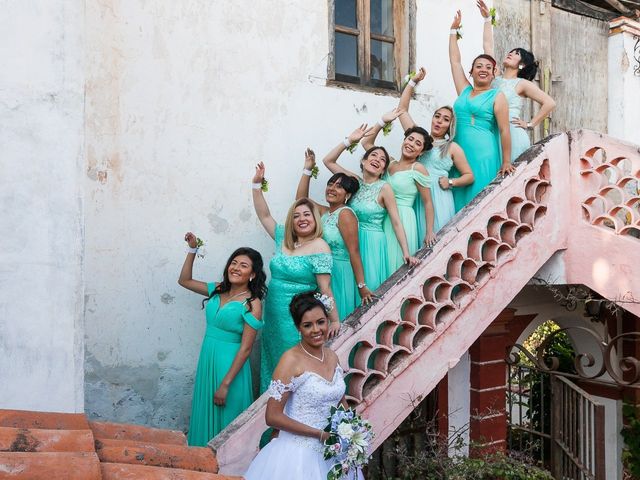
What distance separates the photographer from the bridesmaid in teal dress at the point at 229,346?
536 cm

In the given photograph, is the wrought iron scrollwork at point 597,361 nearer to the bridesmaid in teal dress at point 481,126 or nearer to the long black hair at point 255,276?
the bridesmaid in teal dress at point 481,126

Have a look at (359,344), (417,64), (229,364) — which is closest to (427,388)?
(359,344)

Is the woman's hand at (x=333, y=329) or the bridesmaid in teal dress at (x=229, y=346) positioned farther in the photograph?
the bridesmaid in teal dress at (x=229, y=346)

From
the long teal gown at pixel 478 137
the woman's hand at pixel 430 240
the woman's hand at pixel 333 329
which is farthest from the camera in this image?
the long teal gown at pixel 478 137

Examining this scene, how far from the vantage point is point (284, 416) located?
155 inches

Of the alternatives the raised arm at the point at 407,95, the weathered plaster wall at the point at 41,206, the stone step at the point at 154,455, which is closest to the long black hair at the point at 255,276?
the weathered plaster wall at the point at 41,206

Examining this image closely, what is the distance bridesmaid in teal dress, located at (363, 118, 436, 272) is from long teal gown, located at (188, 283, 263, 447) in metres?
1.33

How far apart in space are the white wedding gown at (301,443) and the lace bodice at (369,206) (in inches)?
77.0

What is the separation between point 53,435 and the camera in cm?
284

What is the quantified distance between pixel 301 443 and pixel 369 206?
2243mm

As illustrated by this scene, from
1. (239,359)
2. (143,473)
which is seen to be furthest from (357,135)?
(143,473)

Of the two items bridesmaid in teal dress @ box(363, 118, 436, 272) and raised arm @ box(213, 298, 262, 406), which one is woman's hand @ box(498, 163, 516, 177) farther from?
raised arm @ box(213, 298, 262, 406)

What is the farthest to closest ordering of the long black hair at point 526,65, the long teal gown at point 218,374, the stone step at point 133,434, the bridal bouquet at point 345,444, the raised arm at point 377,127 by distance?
1. the long black hair at point 526,65
2. the raised arm at point 377,127
3. the long teal gown at point 218,374
4. the bridal bouquet at point 345,444
5. the stone step at point 133,434

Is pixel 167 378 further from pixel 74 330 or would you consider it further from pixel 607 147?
pixel 607 147
